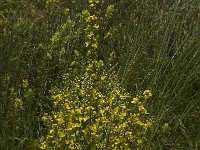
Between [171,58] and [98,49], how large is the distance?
627 millimetres

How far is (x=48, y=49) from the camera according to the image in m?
3.33

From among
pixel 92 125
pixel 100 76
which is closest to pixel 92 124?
pixel 92 125

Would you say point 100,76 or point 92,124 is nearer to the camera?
point 92,124

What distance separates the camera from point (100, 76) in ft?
9.54

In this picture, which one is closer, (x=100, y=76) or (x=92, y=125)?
(x=92, y=125)

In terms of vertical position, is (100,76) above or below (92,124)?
above

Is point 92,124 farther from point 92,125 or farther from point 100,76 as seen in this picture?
point 100,76

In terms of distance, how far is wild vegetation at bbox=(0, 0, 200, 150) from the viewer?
2.38 meters

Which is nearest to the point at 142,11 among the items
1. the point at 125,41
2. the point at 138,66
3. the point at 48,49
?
the point at 125,41

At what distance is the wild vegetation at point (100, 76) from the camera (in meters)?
2.38

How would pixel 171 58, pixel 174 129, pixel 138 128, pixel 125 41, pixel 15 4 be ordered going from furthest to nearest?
pixel 15 4
pixel 125 41
pixel 171 58
pixel 174 129
pixel 138 128

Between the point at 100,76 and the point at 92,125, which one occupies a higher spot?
the point at 100,76

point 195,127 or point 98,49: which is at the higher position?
point 98,49

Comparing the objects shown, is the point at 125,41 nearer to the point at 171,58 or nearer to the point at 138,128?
the point at 171,58
